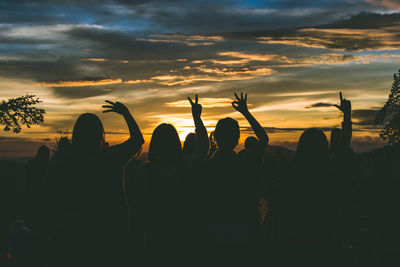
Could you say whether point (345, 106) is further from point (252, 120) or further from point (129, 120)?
point (129, 120)

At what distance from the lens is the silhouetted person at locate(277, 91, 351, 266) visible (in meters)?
4.53

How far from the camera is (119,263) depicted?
4.88 metres

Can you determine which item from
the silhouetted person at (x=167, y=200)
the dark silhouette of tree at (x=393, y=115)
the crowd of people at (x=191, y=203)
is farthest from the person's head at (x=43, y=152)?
the dark silhouette of tree at (x=393, y=115)

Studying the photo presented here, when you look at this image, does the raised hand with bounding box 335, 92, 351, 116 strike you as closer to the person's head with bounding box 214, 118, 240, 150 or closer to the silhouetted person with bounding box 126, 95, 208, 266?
the person's head with bounding box 214, 118, 240, 150

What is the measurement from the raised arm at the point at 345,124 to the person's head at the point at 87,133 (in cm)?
227

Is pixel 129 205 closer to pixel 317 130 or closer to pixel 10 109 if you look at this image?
pixel 317 130

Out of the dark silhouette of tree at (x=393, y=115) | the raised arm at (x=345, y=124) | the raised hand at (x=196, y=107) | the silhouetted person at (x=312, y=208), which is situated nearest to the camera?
the silhouetted person at (x=312, y=208)

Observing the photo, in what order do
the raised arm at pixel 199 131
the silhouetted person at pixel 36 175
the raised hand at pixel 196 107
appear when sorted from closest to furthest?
the raised arm at pixel 199 131 < the raised hand at pixel 196 107 < the silhouetted person at pixel 36 175

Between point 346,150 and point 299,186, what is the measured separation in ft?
1.85

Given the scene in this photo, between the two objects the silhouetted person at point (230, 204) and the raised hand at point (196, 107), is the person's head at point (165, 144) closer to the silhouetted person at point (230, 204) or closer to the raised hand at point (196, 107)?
the silhouetted person at point (230, 204)

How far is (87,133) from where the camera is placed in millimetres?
4309

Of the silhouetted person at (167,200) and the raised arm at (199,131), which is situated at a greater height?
the raised arm at (199,131)

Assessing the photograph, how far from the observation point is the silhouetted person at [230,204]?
14.1ft

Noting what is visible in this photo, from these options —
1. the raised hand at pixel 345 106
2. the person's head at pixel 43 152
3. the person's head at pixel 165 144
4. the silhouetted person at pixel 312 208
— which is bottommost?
the silhouetted person at pixel 312 208
